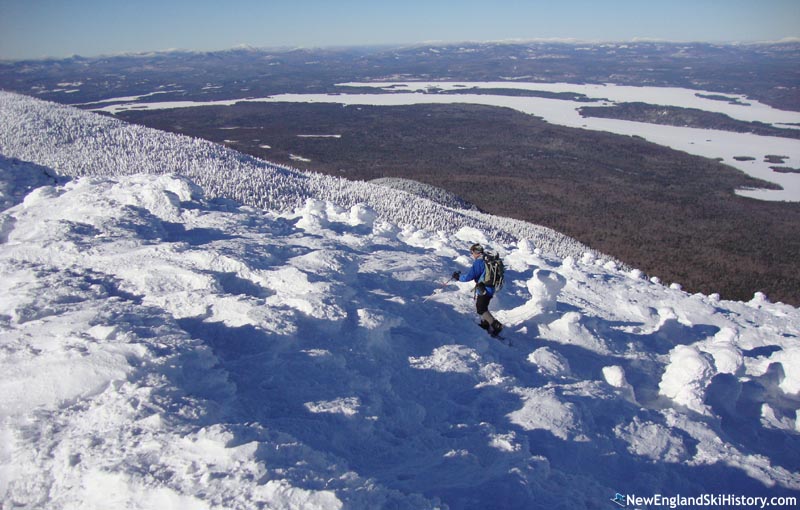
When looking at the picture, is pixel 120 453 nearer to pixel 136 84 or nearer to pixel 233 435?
pixel 233 435

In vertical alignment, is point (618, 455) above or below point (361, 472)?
below

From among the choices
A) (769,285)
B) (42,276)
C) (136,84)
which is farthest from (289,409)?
(136,84)

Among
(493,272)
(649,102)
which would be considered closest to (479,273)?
(493,272)

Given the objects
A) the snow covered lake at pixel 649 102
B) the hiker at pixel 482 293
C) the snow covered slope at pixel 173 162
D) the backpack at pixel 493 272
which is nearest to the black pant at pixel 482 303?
the hiker at pixel 482 293

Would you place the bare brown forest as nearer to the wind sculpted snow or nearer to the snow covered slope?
the snow covered slope

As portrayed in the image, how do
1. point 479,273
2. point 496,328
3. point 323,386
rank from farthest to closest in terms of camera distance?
point 479,273 → point 496,328 → point 323,386

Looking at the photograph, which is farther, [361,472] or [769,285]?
[769,285]

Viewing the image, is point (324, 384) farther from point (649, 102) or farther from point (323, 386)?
point (649, 102)

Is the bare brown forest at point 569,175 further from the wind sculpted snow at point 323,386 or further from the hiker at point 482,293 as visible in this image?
the hiker at point 482,293
